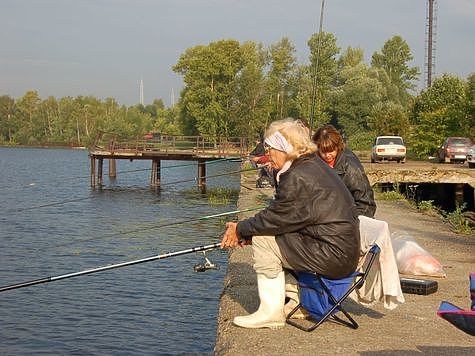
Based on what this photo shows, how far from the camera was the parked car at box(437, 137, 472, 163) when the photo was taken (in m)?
35.8

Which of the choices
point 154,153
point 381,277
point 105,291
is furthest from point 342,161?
point 154,153

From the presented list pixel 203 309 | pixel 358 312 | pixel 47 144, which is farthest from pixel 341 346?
pixel 47 144

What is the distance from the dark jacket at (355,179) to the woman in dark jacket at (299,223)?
153 centimetres

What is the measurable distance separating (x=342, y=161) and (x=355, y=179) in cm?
24

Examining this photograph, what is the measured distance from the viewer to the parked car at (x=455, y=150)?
35.8 metres

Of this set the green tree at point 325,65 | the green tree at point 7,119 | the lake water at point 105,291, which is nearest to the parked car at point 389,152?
the lake water at point 105,291

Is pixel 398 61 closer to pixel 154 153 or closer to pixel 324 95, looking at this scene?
pixel 324 95

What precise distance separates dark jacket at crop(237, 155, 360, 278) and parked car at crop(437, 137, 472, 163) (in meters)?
30.9

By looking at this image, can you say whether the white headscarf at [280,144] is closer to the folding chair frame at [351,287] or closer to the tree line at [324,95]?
the folding chair frame at [351,287]

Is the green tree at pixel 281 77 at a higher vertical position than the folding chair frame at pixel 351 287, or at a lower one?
higher

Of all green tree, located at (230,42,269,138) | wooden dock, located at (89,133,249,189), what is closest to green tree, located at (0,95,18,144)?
green tree, located at (230,42,269,138)

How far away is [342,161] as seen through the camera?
7.53m

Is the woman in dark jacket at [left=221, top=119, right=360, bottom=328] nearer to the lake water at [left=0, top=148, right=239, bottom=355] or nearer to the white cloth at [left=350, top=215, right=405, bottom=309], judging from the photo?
the white cloth at [left=350, top=215, right=405, bottom=309]

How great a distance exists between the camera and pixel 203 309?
38.6ft
